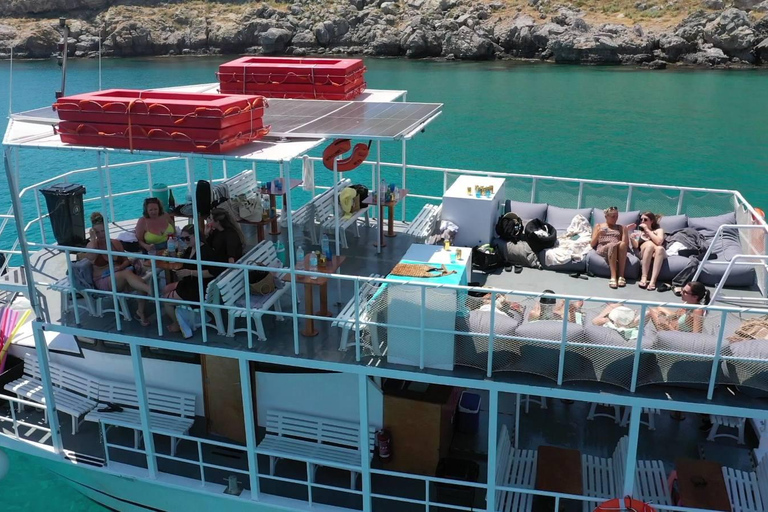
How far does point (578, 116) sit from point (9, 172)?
38549 mm

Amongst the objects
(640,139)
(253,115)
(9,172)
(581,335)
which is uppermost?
(253,115)

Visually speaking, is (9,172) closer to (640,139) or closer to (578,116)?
(640,139)

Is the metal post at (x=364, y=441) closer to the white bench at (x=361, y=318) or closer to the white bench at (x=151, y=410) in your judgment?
the white bench at (x=361, y=318)

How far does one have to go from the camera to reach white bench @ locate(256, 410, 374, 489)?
10.5 metres

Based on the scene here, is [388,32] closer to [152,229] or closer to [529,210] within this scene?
[529,210]

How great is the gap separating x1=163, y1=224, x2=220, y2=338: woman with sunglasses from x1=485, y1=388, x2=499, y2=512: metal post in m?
4.15

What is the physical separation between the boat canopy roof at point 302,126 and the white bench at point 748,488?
21.2ft

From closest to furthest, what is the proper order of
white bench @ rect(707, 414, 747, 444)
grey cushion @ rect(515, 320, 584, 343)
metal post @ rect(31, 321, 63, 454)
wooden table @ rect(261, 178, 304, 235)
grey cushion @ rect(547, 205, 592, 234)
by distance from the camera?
grey cushion @ rect(515, 320, 584, 343) < metal post @ rect(31, 321, 63, 454) < white bench @ rect(707, 414, 747, 444) < grey cushion @ rect(547, 205, 592, 234) < wooden table @ rect(261, 178, 304, 235)

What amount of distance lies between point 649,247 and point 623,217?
61.2 inches

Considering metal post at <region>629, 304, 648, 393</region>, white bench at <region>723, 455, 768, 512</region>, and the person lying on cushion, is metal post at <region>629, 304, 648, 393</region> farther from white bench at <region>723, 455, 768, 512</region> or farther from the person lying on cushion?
white bench at <region>723, 455, 768, 512</region>

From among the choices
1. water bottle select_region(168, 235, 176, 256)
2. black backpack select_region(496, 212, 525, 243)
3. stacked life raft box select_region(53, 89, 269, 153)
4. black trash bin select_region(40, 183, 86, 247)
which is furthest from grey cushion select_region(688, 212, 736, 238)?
black trash bin select_region(40, 183, 86, 247)

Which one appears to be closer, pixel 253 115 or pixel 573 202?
pixel 253 115

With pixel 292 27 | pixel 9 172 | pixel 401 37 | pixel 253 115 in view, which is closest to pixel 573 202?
pixel 253 115

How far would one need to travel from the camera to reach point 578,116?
4362cm
